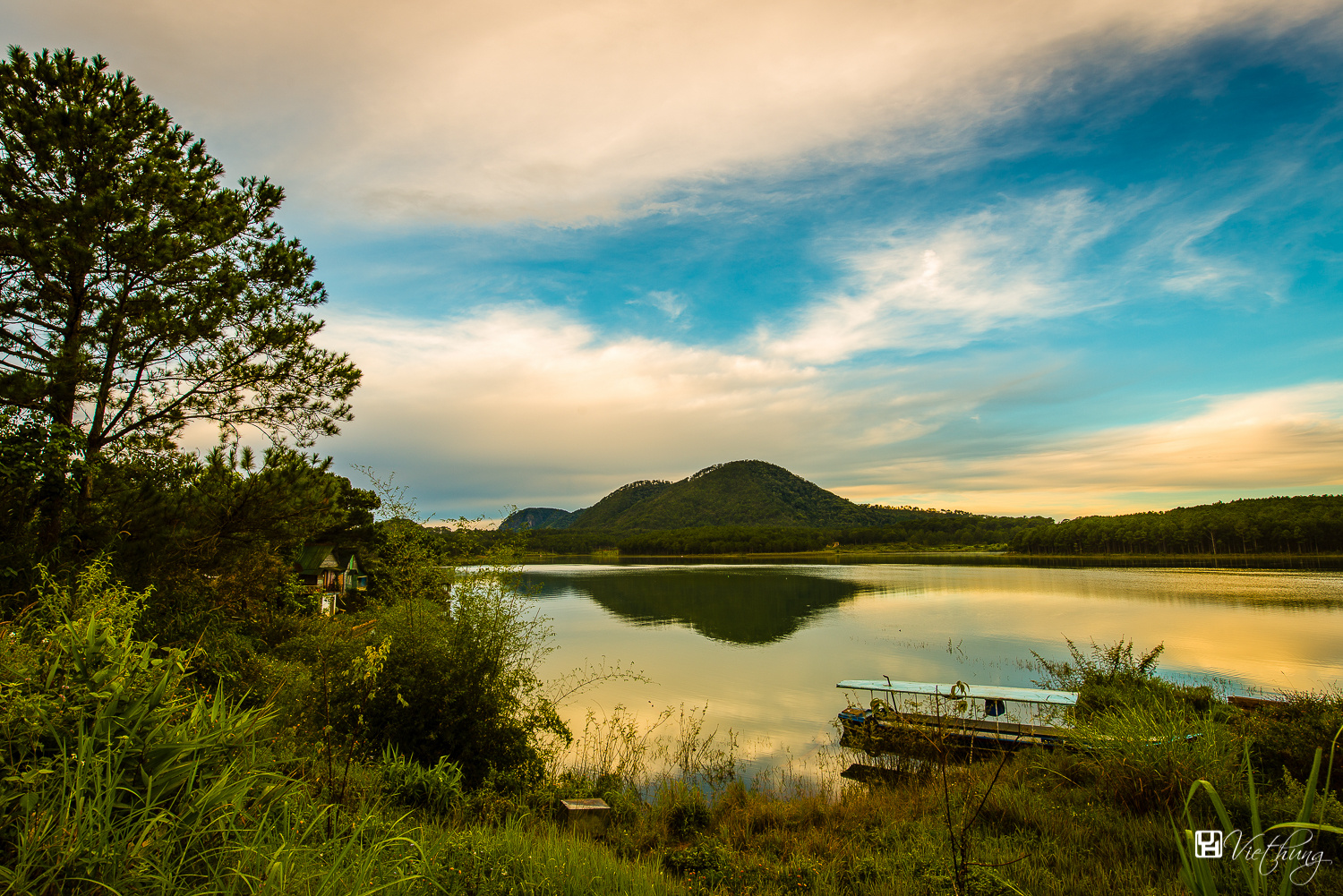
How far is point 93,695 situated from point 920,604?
40.6 meters

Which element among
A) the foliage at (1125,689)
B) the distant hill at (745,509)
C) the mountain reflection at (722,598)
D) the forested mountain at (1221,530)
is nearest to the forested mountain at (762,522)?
the distant hill at (745,509)

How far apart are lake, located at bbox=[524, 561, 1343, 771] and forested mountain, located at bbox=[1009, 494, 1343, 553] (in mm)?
31861

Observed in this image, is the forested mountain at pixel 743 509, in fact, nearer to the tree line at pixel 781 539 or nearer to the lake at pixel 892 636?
the tree line at pixel 781 539

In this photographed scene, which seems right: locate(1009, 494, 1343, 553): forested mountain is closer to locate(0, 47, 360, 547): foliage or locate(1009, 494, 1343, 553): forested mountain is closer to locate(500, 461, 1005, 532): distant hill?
locate(500, 461, 1005, 532): distant hill

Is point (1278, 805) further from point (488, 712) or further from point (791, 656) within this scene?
point (791, 656)

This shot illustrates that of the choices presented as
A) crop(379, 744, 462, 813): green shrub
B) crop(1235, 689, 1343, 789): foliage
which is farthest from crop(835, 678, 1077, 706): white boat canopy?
crop(379, 744, 462, 813): green shrub

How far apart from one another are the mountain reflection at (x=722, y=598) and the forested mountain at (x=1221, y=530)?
185ft

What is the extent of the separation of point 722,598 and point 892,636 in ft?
60.1

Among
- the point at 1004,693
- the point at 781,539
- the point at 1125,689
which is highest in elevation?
the point at 1125,689

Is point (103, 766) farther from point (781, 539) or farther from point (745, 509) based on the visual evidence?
point (745, 509)

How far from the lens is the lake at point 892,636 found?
56.6ft

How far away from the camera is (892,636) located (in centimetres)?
2762

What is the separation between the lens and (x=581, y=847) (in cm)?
539

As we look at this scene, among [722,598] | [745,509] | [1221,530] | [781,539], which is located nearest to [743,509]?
[745,509]
